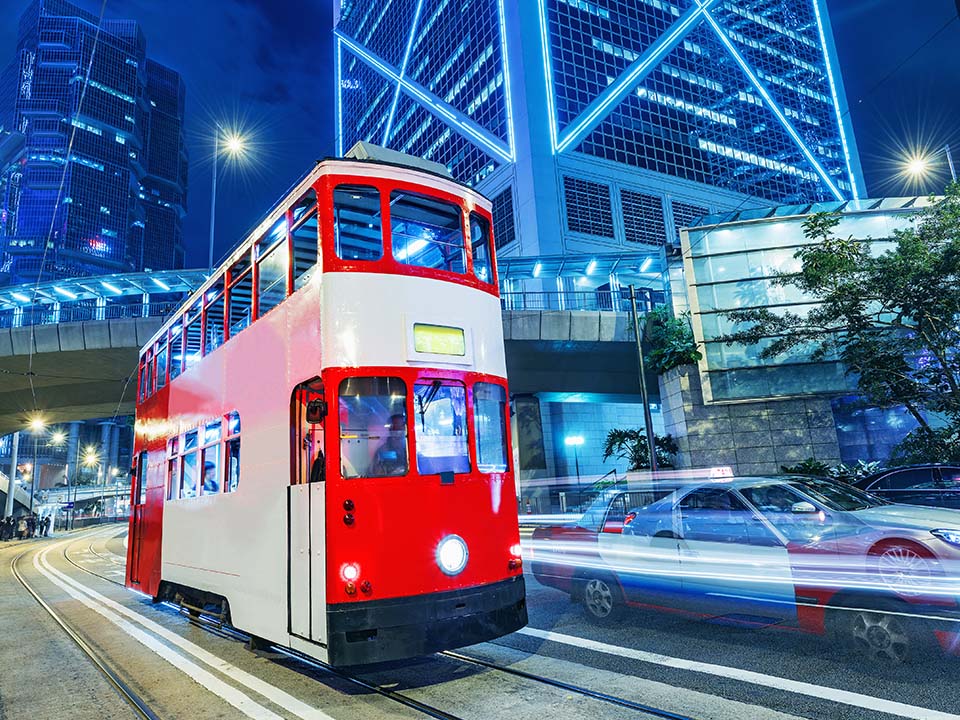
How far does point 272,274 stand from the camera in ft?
21.4

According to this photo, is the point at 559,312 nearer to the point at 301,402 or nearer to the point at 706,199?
the point at 301,402

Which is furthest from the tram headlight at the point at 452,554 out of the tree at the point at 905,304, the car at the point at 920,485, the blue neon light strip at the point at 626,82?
the blue neon light strip at the point at 626,82

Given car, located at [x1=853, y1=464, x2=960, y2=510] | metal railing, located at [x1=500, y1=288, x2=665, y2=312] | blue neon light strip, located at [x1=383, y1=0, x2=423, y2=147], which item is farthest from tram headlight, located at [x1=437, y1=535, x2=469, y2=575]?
blue neon light strip, located at [x1=383, y1=0, x2=423, y2=147]

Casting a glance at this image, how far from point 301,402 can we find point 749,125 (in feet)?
238

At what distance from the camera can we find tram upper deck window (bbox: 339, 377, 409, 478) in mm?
5260

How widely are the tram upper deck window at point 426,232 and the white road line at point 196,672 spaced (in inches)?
154

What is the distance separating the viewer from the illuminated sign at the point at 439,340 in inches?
226

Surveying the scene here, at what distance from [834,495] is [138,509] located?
34.6 feet

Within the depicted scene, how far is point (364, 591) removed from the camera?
4.97 metres

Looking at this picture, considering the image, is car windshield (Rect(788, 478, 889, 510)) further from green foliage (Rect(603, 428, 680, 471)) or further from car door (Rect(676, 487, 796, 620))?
green foliage (Rect(603, 428, 680, 471))

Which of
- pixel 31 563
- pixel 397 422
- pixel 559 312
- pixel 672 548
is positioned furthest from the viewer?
pixel 559 312

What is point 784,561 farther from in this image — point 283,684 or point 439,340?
point 283,684

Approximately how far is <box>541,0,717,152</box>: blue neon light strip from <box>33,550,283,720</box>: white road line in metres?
46.6

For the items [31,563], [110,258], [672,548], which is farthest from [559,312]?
[110,258]
